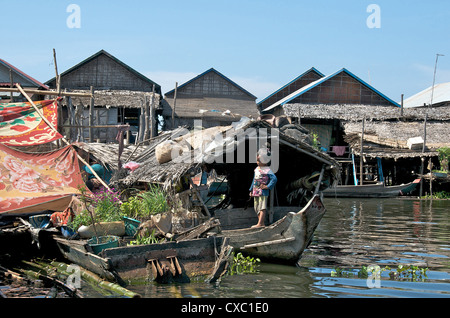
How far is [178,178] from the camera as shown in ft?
25.2

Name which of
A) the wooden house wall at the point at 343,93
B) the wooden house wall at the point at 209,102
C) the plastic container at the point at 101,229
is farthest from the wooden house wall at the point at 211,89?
the plastic container at the point at 101,229

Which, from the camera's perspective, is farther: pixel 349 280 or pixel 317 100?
pixel 317 100

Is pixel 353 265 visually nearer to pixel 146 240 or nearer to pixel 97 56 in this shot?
pixel 146 240

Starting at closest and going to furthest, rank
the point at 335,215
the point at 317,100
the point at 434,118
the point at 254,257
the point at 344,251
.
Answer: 1. the point at 254,257
2. the point at 344,251
3. the point at 335,215
4. the point at 434,118
5. the point at 317,100

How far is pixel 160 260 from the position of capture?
6.52m

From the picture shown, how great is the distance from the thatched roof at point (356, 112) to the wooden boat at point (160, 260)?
17.0 meters

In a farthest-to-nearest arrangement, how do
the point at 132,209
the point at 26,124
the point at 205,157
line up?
the point at 26,124 < the point at 132,209 < the point at 205,157

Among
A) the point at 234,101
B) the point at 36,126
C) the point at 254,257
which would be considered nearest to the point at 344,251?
the point at 254,257

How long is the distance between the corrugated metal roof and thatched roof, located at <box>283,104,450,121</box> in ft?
13.8

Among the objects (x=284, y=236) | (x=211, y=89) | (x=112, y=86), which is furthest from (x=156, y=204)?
(x=211, y=89)

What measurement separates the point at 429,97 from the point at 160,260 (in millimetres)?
28220

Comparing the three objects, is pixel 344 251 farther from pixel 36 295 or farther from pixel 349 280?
pixel 36 295

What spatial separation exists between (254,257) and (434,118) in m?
18.6

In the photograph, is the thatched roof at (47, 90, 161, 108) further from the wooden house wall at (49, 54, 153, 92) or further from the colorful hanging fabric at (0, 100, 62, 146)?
the colorful hanging fabric at (0, 100, 62, 146)
